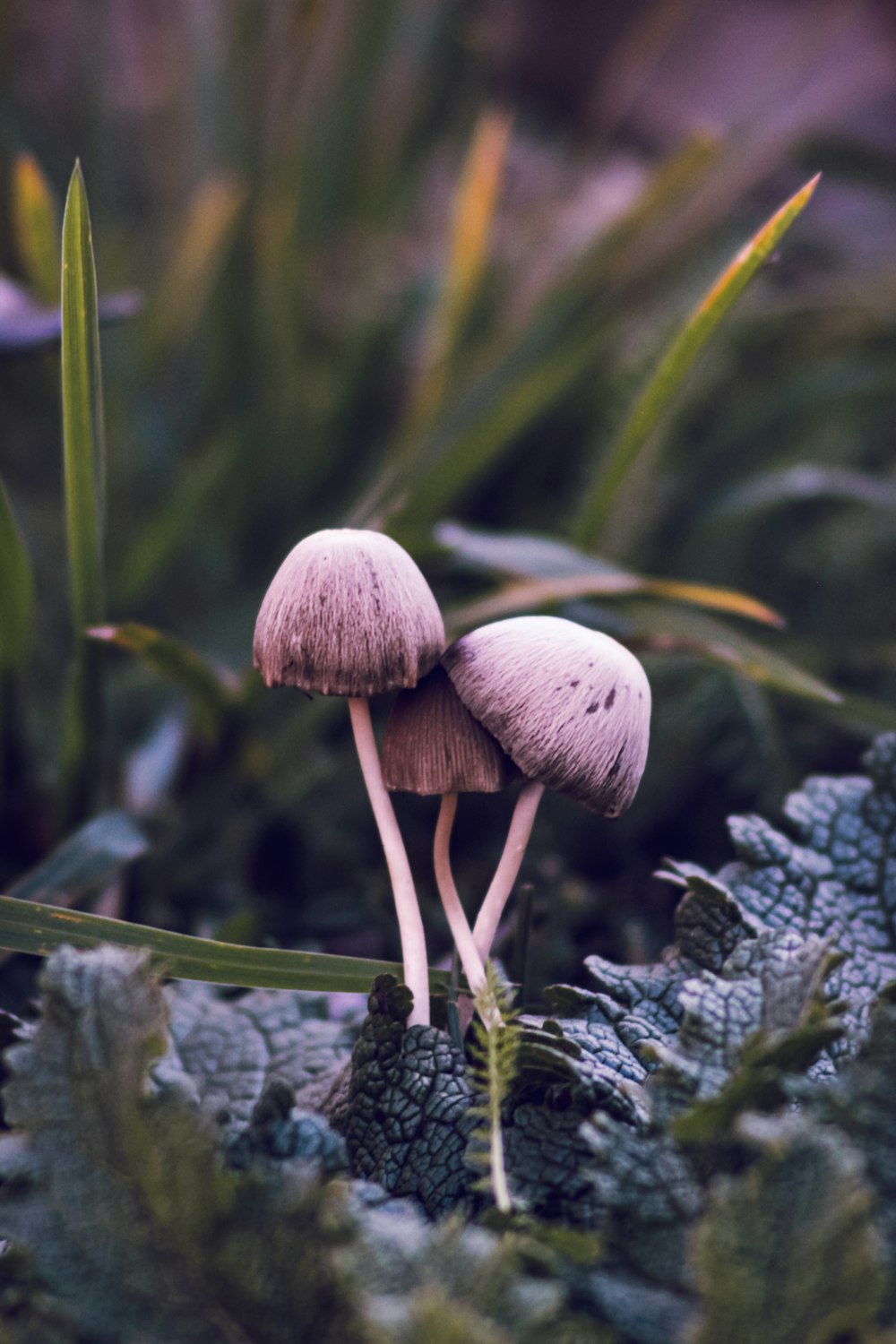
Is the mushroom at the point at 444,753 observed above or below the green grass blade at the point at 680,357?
below

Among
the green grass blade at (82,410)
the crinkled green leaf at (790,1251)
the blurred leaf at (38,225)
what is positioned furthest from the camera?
the blurred leaf at (38,225)

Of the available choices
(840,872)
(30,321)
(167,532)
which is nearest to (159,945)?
(840,872)

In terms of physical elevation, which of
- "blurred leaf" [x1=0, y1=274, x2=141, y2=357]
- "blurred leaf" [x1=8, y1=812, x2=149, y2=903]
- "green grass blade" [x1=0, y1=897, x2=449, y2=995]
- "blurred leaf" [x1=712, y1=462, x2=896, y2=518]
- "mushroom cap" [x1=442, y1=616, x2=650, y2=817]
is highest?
"blurred leaf" [x1=0, y1=274, x2=141, y2=357]

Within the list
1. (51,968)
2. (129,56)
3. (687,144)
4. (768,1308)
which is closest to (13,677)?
(51,968)

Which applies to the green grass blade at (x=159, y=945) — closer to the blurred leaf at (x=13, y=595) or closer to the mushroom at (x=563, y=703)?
the mushroom at (x=563, y=703)

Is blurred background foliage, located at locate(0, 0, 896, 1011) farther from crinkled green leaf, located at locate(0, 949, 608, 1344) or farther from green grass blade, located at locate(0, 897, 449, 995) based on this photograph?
crinkled green leaf, located at locate(0, 949, 608, 1344)

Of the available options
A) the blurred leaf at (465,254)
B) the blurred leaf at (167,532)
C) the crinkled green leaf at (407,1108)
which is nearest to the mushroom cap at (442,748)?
the crinkled green leaf at (407,1108)

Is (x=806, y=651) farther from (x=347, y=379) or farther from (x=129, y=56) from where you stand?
(x=129, y=56)

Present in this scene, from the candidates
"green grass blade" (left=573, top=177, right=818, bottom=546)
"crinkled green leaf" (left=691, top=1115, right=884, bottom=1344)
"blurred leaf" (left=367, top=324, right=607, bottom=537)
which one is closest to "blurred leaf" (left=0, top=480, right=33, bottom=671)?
"blurred leaf" (left=367, top=324, right=607, bottom=537)

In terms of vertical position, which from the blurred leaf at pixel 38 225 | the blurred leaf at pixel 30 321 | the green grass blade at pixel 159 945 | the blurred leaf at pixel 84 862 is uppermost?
the blurred leaf at pixel 38 225
